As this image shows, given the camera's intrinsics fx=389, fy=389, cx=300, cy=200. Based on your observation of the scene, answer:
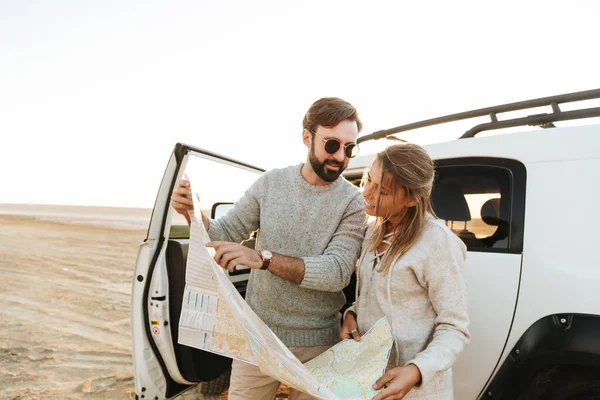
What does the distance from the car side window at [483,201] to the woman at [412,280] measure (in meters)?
0.66

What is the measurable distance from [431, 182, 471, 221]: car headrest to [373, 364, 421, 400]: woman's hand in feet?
4.00

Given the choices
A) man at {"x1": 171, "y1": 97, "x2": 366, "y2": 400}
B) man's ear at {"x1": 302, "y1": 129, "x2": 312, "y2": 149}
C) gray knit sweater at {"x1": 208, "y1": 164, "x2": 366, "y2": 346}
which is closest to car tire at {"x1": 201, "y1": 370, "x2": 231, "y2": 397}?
man at {"x1": 171, "y1": 97, "x2": 366, "y2": 400}

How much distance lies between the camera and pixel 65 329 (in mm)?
5195

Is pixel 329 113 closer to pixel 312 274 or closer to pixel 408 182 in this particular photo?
pixel 408 182

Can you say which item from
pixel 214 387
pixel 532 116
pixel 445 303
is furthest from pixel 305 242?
pixel 214 387

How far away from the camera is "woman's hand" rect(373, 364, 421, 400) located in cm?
114

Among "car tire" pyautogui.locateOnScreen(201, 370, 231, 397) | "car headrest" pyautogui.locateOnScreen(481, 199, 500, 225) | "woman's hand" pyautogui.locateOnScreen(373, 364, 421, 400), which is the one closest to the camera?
"woman's hand" pyautogui.locateOnScreen(373, 364, 421, 400)

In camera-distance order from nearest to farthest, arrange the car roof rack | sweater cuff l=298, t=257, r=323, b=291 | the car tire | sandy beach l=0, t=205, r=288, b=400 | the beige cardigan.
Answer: the beige cardigan
sweater cuff l=298, t=257, r=323, b=291
the car roof rack
the car tire
sandy beach l=0, t=205, r=288, b=400

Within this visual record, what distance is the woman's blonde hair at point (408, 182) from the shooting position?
137 cm

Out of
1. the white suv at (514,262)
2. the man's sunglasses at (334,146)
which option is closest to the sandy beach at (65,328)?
the white suv at (514,262)

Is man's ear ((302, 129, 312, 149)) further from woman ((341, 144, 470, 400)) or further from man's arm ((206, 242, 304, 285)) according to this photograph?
man's arm ((206, 242, 304, 285))

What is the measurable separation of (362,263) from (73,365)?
151 inches

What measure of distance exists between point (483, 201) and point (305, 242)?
1067 millimetres

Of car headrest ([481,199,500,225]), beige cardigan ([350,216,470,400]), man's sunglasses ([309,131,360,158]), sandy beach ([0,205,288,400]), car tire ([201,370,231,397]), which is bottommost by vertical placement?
sandy beach ([0,205,288,400])
